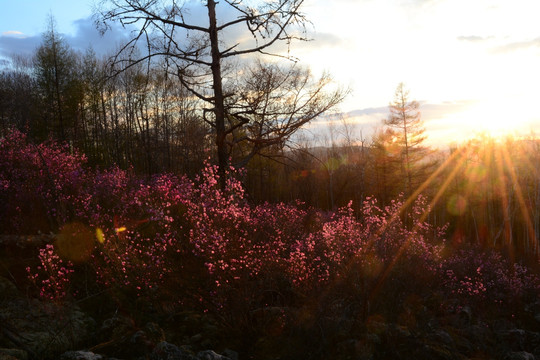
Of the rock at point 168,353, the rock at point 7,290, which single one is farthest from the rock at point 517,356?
the rock at point 7,290

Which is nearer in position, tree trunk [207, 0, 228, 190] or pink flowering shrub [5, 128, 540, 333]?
pink flowering shrub [5, 128, 540, 333]

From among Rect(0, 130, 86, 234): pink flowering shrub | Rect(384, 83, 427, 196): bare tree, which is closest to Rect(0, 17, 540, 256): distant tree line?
Rect(384, 83, 427, 196): bare tree

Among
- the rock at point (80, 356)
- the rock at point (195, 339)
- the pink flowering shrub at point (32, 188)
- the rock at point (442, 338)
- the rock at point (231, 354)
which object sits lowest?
the rock at point (442, 338)

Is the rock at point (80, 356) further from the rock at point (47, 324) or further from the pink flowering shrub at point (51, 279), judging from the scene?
the pink flowering shrub at point (51, 279)

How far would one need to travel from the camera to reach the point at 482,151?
38688 millimetres

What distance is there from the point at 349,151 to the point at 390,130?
22.0 metres

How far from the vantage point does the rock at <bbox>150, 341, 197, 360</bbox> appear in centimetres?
385

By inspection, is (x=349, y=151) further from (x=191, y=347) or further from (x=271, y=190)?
(x=191, y=347)

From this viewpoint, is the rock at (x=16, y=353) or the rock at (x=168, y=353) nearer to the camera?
the rock at (x=168, y=353)

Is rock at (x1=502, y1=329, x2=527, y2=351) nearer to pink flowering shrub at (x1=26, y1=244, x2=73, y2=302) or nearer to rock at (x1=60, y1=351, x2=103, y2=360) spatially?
rock at (x1=60, y1=351, x2=103, y2=360)

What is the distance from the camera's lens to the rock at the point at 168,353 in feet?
12.6

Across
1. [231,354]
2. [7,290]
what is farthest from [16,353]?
[231,354]

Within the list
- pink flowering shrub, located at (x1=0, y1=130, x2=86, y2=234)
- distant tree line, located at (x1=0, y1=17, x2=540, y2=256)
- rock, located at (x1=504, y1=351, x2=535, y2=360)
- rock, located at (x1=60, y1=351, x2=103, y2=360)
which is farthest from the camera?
distant tree line, located at (x1=0, y1=17, x2=540, y2=256)

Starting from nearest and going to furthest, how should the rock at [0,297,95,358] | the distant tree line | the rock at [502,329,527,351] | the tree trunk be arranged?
the rock at [0,297,95,358]
the rock at [502,329,527,351]
the tree trunk
the distant tree line
